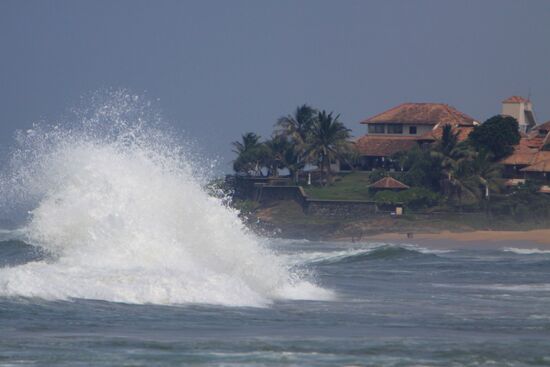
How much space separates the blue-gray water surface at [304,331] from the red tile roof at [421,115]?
4142 cm

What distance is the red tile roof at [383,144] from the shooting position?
211ft

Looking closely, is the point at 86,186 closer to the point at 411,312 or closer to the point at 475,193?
Result: the point at 411,312

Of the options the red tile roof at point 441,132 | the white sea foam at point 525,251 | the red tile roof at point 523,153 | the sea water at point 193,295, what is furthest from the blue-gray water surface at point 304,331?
the red tile roof at point 441,132

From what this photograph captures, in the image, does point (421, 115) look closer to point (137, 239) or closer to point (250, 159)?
point (250, 159)

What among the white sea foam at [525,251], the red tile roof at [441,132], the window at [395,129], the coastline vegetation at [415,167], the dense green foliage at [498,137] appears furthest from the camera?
the window at [395,129]

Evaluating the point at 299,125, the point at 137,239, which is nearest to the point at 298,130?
the point at 299,125

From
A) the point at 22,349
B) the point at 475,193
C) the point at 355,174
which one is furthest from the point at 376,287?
the point at 355,174

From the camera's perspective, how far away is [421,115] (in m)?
67.4

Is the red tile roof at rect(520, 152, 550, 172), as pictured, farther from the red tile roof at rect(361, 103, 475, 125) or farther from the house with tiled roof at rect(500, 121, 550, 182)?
the red tile roof at rect(361, 103, 475, 125)

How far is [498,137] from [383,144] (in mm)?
8338

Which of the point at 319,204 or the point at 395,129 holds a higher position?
the point at 395,129

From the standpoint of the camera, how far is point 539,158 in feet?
187

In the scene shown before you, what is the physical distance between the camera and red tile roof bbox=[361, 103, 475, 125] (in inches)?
2628

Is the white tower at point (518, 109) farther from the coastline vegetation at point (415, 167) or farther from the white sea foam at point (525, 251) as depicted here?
the white sea foam at point (525, 251)
